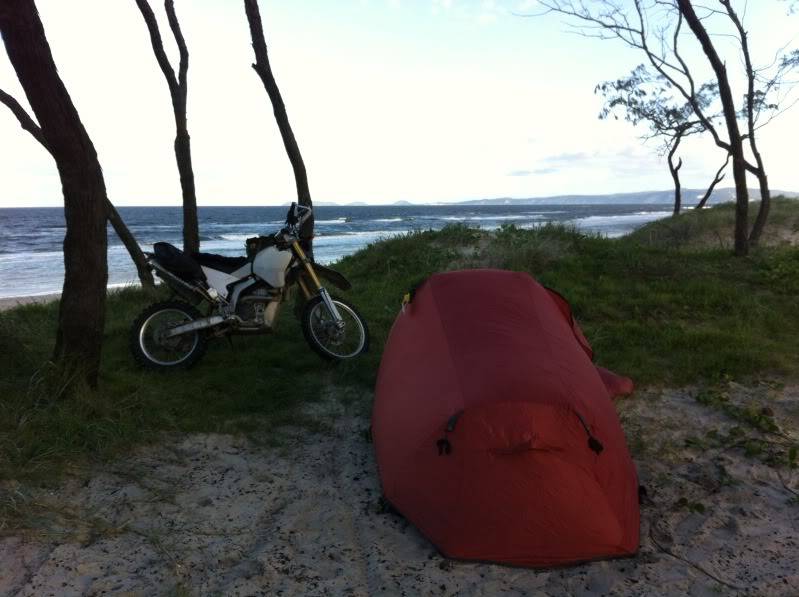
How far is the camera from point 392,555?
10.1ft

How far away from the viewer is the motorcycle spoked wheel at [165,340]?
5.50 meters

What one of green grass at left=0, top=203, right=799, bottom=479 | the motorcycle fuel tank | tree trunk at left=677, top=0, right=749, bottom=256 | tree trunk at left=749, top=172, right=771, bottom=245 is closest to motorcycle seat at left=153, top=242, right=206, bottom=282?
the motorcycle fuel tank

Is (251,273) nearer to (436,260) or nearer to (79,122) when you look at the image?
(79,122)

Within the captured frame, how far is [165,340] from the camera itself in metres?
5.58

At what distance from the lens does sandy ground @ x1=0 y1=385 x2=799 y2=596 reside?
111 inches

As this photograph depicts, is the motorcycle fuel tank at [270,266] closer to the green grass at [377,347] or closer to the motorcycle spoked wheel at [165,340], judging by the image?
the motorcycle spoked wheel at [165,340]

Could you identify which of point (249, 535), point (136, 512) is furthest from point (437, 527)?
point (136, 512)

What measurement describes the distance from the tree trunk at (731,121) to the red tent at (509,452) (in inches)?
308

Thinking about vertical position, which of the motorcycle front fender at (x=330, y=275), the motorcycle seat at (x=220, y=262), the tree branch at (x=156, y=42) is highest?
the tree branch at (x=156, y=42)

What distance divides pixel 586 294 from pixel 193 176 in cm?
610

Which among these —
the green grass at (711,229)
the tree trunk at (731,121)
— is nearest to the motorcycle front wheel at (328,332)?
the tree trunk at (731,121)

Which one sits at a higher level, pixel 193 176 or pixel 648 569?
pixel 193 176

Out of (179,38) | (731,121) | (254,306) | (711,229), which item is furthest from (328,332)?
(711,229)

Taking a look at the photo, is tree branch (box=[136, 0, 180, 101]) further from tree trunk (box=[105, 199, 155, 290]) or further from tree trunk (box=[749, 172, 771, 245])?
tree trunk (box=[749, 172, 771, 245])
